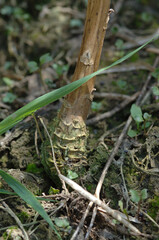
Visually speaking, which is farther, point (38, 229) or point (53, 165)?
point (53, 165)

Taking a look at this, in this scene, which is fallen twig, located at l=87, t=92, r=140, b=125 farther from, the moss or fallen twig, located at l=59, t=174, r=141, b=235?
the moss

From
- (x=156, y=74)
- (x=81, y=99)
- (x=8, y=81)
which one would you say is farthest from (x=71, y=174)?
(x=8, y=81)

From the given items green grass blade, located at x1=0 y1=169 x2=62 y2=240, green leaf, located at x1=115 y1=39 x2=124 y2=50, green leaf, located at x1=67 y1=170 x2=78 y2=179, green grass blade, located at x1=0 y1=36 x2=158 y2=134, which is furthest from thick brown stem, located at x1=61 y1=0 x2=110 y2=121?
green leaf, located at x1=115 y1=39 x2=124 y2=50

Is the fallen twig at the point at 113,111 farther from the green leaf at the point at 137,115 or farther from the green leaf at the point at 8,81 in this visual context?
the green leaf at the point at 8,81

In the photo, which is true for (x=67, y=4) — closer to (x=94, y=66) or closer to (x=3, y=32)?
(x=3, y=32)

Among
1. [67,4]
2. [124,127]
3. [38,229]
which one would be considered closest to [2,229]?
[38,229]

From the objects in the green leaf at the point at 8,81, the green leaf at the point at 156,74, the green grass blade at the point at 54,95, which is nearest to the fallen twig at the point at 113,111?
the green leaf at the point at 156,74
